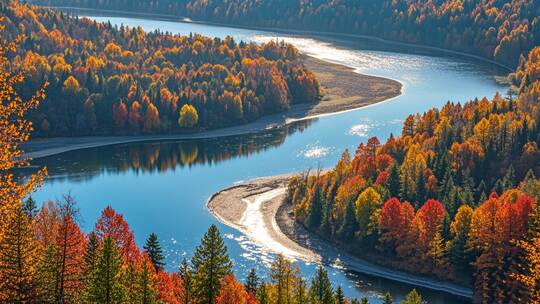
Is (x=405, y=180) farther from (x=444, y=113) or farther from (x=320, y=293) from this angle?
(x=320, y=293)

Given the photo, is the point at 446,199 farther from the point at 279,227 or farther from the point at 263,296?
the point at 263,296

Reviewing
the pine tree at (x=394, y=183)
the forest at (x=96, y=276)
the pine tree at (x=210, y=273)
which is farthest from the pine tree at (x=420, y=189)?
the pine tree at (x=210, y=273)

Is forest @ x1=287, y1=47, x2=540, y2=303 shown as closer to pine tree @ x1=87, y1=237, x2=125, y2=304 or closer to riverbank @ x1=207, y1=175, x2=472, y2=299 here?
riverbank @ x1=207, y1=175, x2=472, y2=299

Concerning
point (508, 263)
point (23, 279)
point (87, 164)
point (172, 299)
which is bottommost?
point (87, 164)

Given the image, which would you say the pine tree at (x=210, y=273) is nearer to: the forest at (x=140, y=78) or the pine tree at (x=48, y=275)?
the pine tree at (x=48, y=275)

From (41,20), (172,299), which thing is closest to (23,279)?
(172,299)

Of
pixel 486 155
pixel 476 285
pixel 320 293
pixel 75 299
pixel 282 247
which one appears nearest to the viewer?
pixel 75 299

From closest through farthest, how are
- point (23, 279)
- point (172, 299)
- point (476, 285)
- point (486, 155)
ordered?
point (23, 279)
point (172, 299)
point (476, 285)
point (486, 155)
